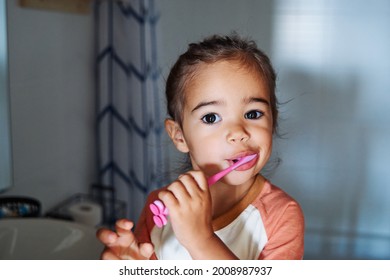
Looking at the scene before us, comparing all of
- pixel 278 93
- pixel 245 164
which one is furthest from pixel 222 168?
pixel 278 93

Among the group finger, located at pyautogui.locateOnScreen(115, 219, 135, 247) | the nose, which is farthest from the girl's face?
finger, located at pyautogui.locateOnScreen(115, 219, 135, 247)

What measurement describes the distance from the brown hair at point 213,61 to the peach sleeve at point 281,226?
11cm

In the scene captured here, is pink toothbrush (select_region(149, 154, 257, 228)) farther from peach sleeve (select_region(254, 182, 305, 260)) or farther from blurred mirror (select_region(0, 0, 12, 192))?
blurred mirror (select_region(0, 0, 12, 192))

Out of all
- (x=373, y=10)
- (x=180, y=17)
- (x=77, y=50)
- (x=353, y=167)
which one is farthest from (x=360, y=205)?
(x=77, y=50)

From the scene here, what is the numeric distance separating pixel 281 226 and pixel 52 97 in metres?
0.45

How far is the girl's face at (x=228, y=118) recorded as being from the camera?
0.61 m

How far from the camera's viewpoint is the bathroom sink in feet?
2.70

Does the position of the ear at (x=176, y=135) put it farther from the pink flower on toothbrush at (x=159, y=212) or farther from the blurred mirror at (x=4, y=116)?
the blurred mirror at (x=4, y=116)

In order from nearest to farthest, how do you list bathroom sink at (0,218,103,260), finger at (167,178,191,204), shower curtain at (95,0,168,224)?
finger at (167,178,191,204), shower curtain at (95,0,168,224), bathroom sink at (0,218,103,260)

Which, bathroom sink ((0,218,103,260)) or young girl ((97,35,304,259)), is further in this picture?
bathroom sink ((0,218,103,260))

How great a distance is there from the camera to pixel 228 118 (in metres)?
0.62

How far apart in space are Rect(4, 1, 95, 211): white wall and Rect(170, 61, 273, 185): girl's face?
0.23m

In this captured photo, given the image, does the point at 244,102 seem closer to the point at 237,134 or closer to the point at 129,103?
the point at 237,134

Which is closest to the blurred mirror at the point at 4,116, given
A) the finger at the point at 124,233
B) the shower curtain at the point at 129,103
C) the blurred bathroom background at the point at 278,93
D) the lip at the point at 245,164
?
the blurred bathroom background at the point at 278,93
